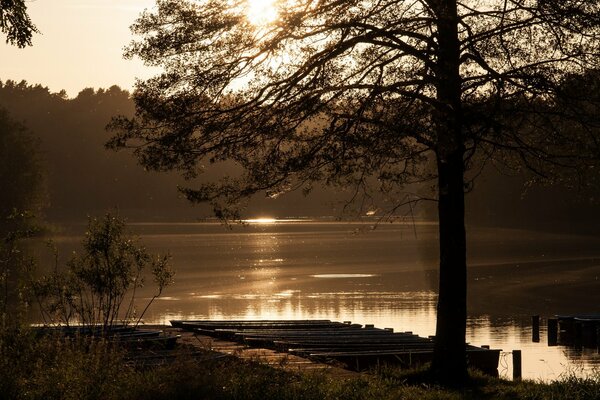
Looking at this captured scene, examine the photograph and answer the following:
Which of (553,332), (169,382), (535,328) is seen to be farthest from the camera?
(535,328)

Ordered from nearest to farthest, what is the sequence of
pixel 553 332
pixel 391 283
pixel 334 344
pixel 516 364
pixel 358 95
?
pixel 358 95 < pixel 334 344 < pixel 516 364 < pixel 553 332 < pixel 391 283

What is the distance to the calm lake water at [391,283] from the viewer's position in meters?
31.7

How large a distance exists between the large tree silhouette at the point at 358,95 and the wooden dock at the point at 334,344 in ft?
7.78

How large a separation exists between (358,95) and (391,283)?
1294 inches

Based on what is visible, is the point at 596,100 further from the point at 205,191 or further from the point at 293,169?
the point at 205,191

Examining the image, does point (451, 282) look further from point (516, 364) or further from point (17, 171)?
point (17, 171)

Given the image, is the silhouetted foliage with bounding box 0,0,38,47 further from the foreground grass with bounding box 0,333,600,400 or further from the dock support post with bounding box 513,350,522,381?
the dock support post with bounding box 513,350,522,381

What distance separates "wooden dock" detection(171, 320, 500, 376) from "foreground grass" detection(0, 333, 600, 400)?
12.3 ft

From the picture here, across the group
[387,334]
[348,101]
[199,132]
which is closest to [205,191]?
[199,132]

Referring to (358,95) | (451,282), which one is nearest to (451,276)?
(451,282)

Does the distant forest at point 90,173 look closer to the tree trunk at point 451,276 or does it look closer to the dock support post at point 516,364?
the dock support post at point 516,364

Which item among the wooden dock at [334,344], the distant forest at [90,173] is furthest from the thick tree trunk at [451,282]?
the distant forest at [90,173]

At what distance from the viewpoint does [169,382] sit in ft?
40.5

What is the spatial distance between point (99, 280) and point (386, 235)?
8216cm
